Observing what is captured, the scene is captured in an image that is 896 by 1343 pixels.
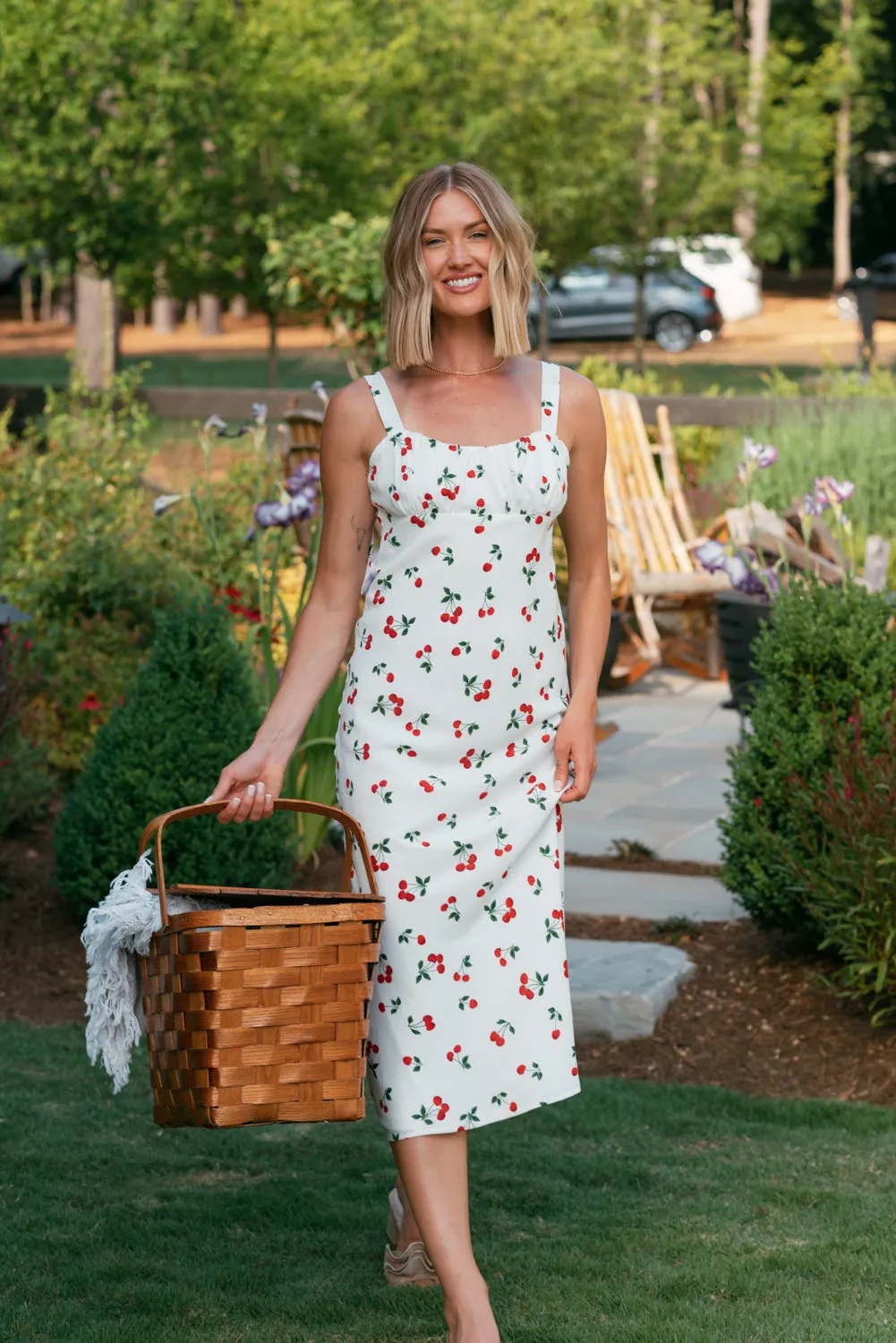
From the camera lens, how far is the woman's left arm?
9.32 feet

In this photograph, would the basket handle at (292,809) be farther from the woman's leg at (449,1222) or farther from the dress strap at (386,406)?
the dress strap at (386,406)

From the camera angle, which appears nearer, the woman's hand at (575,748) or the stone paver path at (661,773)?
the woman's hand at (575,748)

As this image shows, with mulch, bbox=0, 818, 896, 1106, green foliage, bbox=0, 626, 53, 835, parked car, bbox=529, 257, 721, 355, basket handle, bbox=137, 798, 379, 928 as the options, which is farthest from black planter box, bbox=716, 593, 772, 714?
parked car, bbox=529, 257, 721, 355

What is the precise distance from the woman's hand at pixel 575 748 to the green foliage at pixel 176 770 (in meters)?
2.30

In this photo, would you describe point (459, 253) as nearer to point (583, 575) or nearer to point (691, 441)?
point (583, 575)

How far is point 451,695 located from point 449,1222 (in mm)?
814

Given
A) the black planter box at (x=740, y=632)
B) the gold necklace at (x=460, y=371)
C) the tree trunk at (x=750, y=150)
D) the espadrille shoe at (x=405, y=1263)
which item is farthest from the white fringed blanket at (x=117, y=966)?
the tree trunk at (x=750, y=150)

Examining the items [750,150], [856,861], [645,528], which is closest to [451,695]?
[856,861]

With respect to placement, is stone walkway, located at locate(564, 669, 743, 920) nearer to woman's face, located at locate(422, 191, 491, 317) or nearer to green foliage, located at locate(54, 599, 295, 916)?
green foliage, located at locate(54, 599, 295, 916)

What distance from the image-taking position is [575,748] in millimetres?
2840

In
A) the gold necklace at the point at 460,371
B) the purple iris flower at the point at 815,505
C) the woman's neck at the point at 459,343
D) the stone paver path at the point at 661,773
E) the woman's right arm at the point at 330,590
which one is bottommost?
the stone paver path at the point at 661,773

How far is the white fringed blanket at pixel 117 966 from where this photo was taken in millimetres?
2633

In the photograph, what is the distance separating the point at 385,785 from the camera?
2.75m

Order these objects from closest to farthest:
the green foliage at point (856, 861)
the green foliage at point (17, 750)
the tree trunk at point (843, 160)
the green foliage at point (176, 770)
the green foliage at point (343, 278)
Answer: the green foliage at point (856, 861)
the green foliage at point (176, 770)
the green foliage at point (17, 750)
the green foliage at point (343, 278)
the tree trunk at point (843, 160)
